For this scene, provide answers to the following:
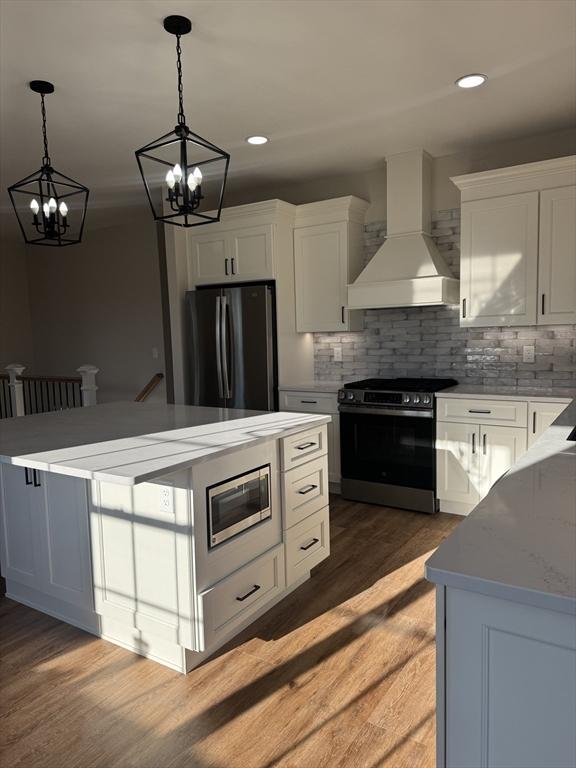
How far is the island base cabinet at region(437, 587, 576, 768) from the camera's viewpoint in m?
0.96

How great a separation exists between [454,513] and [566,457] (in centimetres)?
237

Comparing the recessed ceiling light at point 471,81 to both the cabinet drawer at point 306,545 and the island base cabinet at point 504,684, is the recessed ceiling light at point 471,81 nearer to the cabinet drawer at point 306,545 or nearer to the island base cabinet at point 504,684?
the cabinet drawer at point 306,545

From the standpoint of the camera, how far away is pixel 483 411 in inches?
149

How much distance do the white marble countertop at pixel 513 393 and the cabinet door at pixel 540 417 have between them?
4 centimetres

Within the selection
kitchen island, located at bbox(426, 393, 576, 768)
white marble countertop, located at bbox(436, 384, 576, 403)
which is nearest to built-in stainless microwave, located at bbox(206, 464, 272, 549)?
kitchen island, located at bbox(426, 393, 576, 768)

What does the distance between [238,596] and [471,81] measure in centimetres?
294

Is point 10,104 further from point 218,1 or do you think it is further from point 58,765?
point 58,765

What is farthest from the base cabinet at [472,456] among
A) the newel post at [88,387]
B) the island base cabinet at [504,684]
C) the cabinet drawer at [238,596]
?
the newel post at [88,387]

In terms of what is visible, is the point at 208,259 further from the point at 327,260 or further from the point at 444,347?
the point at 444,347

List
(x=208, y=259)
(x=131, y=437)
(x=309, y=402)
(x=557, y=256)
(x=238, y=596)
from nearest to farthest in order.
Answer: (x=238, y=596)
(x=131, y=437)
(x=557, y=256)
(x=309, y=402)
(x=208, y=259)

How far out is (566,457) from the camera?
5.93 ft

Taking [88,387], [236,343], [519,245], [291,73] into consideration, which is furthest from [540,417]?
[88,387]

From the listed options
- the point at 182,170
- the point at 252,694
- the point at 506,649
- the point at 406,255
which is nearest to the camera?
the point at 506,649

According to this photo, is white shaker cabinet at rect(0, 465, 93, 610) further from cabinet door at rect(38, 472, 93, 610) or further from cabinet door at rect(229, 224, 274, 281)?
cabinet door at rect(229, 224, 274, 281)
